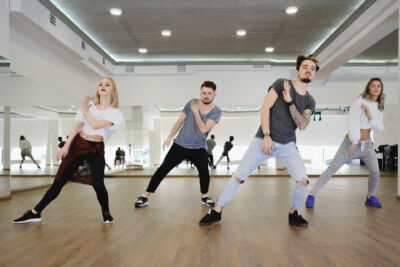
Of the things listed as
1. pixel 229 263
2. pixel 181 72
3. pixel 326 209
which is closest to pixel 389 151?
pixel 181 72

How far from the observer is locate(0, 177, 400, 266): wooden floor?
192cm

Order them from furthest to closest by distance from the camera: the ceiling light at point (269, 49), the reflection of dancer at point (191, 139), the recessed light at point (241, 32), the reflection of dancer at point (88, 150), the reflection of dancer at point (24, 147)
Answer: the ceiling light at point (269, 49), the recessed light at point (241, 32), the reflection of dancer at point (24, 147), the reflection of dancer at point (191, 139), the reflection of dancer at point (88, 150)

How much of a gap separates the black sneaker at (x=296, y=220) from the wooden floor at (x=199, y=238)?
63mm

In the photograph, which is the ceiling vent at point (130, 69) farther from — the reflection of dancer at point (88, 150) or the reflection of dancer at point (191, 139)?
the reflection of dancer at point (88, 150)

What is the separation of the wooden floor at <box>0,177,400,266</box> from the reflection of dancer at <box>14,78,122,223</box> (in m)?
0.22

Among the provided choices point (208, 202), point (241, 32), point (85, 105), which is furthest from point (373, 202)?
point (241, 32)

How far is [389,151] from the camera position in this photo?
12.5 meters

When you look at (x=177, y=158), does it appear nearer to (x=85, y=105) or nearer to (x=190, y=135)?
(x=190, y=135)

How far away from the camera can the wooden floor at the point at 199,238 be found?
1922 millimetres

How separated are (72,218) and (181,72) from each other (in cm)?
766

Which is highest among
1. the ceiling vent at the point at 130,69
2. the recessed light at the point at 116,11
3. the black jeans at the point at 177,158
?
the recessed light at the point at 116,11

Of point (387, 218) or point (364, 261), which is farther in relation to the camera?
point (387, 218)

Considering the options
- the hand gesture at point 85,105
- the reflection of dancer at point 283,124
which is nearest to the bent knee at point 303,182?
the reflection of dancer at point 283,124

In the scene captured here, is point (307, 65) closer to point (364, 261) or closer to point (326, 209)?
point (364, 261)
